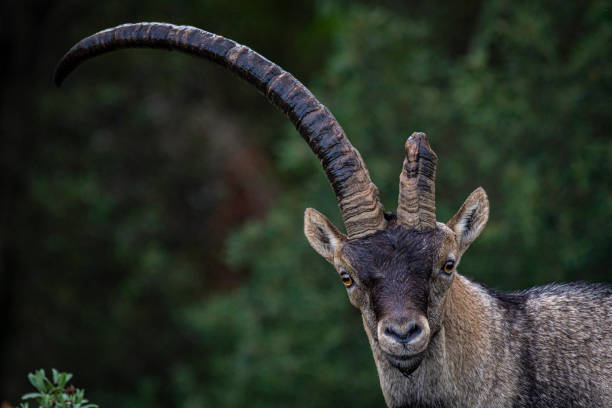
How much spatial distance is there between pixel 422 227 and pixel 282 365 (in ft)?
29.1

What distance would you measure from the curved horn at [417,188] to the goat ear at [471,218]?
1.35 feet

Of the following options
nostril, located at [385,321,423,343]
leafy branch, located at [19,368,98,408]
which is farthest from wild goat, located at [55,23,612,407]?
leafy branch, located at [19,368,98,408]

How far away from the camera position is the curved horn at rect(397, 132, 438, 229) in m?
5.07

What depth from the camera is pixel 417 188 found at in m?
5.10

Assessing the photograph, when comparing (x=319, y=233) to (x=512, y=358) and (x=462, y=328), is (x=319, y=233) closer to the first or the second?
(x=462, y=328)

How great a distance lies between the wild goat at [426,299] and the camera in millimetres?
4863

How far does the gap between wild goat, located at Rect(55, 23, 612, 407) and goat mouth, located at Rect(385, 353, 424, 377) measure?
10 millimetres

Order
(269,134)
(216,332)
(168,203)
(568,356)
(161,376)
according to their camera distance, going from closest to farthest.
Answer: (568,356) → (216,332) → (161,376) → (168,203) → (269,134)

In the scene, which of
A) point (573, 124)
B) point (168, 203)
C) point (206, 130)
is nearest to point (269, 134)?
point (206, 130)

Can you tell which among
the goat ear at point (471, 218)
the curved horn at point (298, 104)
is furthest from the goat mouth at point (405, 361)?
the goat ear at point (471, 218)

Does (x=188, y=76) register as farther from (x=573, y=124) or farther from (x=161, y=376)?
(x=573, y=124)

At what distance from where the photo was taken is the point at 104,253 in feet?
53.9

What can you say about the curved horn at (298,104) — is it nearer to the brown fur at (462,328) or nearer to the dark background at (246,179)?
the brown fur at (462,328)

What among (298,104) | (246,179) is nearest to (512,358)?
(298,104)
